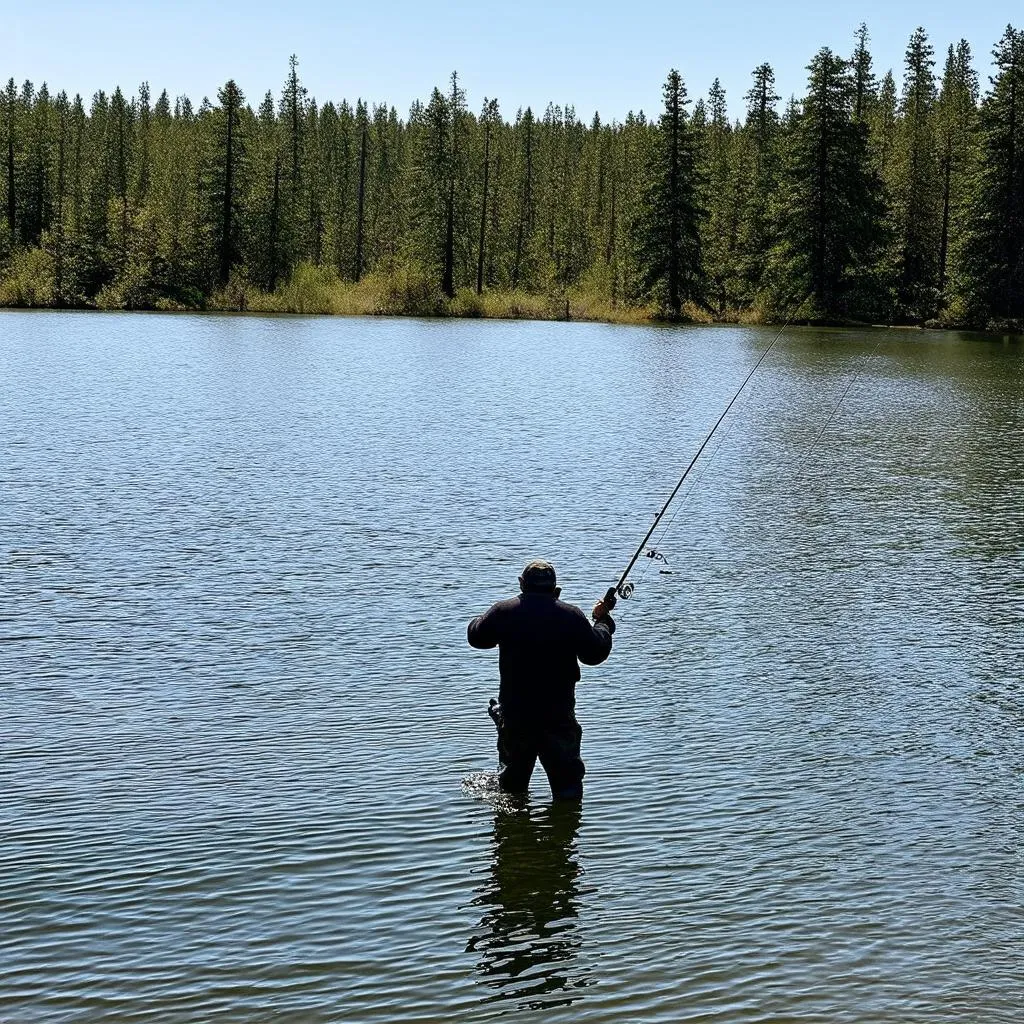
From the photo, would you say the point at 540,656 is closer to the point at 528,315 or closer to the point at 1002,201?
the point at 1002,201

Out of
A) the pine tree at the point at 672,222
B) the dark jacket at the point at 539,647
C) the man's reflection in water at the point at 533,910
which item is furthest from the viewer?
the pine tree at the point at 672,222

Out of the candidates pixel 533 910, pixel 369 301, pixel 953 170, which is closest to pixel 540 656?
pixel 533 910

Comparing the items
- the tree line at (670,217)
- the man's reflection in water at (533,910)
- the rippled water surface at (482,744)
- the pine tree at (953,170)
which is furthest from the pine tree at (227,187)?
the man's reflection in water at (533,910)

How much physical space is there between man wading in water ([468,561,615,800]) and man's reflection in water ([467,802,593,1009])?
511 mm

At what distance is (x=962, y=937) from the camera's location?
9.07 meters

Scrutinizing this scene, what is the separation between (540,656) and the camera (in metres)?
10.2

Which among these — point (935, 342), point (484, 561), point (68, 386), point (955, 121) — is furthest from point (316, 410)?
point (955, 121)

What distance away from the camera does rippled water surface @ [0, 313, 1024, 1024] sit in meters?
8.53

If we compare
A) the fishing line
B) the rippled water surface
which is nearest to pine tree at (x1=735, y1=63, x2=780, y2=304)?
the fishing line

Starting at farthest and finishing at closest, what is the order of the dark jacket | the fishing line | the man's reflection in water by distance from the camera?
the fishing line < the dark jacket < the man's reflection in water

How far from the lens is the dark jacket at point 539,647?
1012 cm

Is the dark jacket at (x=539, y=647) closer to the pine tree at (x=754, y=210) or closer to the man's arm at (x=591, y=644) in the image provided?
the man's arm at (x=591, y=644)

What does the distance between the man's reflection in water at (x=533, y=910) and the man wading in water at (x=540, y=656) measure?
511 millimetres

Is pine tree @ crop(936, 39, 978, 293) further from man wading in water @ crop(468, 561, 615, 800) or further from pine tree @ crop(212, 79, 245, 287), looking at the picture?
man wading in water @ crop(468, 561, 615, 800)
